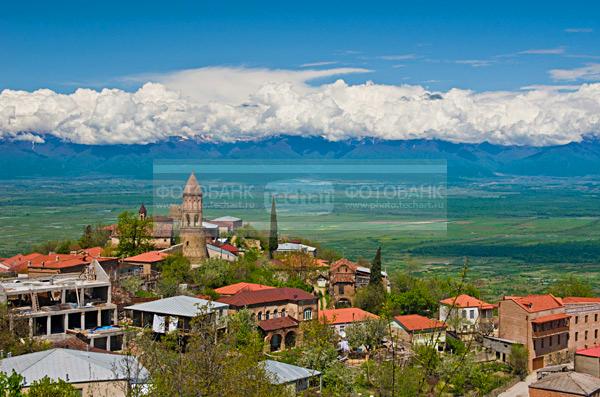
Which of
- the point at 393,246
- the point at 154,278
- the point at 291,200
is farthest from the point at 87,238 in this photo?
the point at 291,200

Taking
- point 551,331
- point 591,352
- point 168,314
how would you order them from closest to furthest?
point 168,314
point 591,352
point 551,331

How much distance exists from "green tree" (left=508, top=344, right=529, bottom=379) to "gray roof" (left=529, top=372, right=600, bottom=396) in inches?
173

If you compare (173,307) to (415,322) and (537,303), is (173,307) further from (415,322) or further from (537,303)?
(537,303)

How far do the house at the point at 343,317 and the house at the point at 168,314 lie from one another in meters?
6.07

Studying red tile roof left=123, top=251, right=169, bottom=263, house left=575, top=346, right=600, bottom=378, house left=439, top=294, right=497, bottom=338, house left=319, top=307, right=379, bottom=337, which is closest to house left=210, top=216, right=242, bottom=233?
red tile roof left=123, top=251, right=169, bottom=263

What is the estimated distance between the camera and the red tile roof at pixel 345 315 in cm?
4232

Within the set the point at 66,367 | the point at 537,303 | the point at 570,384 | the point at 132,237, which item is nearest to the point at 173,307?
the point at 66,367

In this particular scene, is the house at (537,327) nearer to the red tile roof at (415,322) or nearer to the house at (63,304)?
the red tile roof at (415,322)

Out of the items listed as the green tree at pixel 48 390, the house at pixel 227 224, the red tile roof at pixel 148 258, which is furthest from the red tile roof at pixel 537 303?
the house at pixel 227 224

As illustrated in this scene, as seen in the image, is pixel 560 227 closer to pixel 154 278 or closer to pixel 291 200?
pixel 291 200

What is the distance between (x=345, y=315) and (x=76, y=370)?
2108cm

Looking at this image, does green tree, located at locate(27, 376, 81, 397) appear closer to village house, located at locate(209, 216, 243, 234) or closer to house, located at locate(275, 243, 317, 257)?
house, located at locate(275, 243, 317, 257)

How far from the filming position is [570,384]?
32719mm

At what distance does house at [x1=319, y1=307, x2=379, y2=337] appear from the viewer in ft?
137
